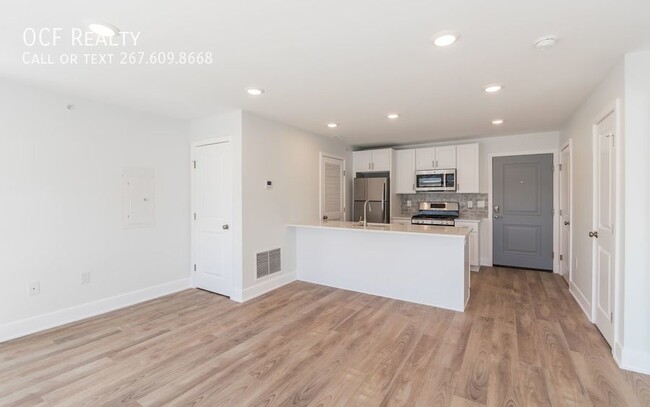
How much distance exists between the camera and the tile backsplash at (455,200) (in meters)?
5.77

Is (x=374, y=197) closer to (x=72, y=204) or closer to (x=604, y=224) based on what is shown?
(x=604, y=224)

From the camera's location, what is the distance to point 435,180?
5.77m

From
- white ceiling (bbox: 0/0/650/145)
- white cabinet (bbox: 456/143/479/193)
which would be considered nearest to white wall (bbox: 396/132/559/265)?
white cabinet (bbox: 456/143/479/193)

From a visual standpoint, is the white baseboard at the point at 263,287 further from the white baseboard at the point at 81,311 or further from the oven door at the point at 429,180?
the oven door at the point at 429,180

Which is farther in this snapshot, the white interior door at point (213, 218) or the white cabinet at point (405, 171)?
the white cabinet at point (405, 171)

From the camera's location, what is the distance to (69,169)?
3211 millimetres

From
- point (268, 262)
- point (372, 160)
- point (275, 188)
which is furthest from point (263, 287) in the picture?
point (372, 160)

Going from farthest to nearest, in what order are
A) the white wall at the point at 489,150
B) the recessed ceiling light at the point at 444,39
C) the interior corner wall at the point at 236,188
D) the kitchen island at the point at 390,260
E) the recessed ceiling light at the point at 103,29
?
the white wall at the point at 489,150 → the interior corner wall at the point at 236,188 → the kitchen island at the point at 390,260 → the recessed ceiling light at the point at 444,39 → the recessed ceiling light at the point at 103,29

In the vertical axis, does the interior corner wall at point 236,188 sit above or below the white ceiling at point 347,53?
below

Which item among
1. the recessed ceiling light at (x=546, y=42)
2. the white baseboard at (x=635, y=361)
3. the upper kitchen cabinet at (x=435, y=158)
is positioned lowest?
the white baseboard at (x=635, y=361)

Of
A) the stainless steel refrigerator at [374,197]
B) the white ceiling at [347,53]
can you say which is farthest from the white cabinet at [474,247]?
the white ceiling at [347,53]

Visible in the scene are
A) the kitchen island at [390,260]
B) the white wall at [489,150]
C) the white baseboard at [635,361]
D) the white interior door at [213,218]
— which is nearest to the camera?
the white baseboard at [635,361]

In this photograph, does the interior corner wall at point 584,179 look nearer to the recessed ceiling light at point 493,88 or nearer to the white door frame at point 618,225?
the white door frame at point 618,225

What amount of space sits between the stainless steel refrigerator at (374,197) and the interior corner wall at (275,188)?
1.26 meters
